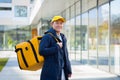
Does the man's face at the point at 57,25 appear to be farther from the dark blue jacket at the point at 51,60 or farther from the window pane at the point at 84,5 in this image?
the window pane at the point at 84,5

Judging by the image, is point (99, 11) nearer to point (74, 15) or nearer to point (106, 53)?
point (106, 53)

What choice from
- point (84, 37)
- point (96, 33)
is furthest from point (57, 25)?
point (84, 37)

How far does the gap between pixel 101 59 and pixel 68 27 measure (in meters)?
9.09

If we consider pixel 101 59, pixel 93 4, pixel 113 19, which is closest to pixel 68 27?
pixel 93 4

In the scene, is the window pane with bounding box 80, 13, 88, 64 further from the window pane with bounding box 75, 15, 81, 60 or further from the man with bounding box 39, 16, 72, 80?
the man with bounding box 39, 16, 72, 80

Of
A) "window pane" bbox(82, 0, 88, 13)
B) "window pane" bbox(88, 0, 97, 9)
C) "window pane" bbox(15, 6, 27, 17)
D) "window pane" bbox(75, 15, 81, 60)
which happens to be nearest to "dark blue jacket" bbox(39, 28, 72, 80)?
"window pane" bbox(88, 0, 97, 9)

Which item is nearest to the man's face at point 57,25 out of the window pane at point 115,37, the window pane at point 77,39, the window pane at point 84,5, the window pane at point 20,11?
the window pane at point 115,37

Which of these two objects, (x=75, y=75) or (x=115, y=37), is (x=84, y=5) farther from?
(x=75, y=75)

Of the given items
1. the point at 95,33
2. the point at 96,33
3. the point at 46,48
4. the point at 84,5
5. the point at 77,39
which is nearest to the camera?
the point at 46,48

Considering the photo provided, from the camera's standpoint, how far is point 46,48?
4.46m

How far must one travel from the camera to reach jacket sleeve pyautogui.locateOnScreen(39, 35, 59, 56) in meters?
4.43

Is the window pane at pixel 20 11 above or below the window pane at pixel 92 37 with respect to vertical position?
above

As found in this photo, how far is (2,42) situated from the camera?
44.2 m

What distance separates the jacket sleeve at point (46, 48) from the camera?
443cm
